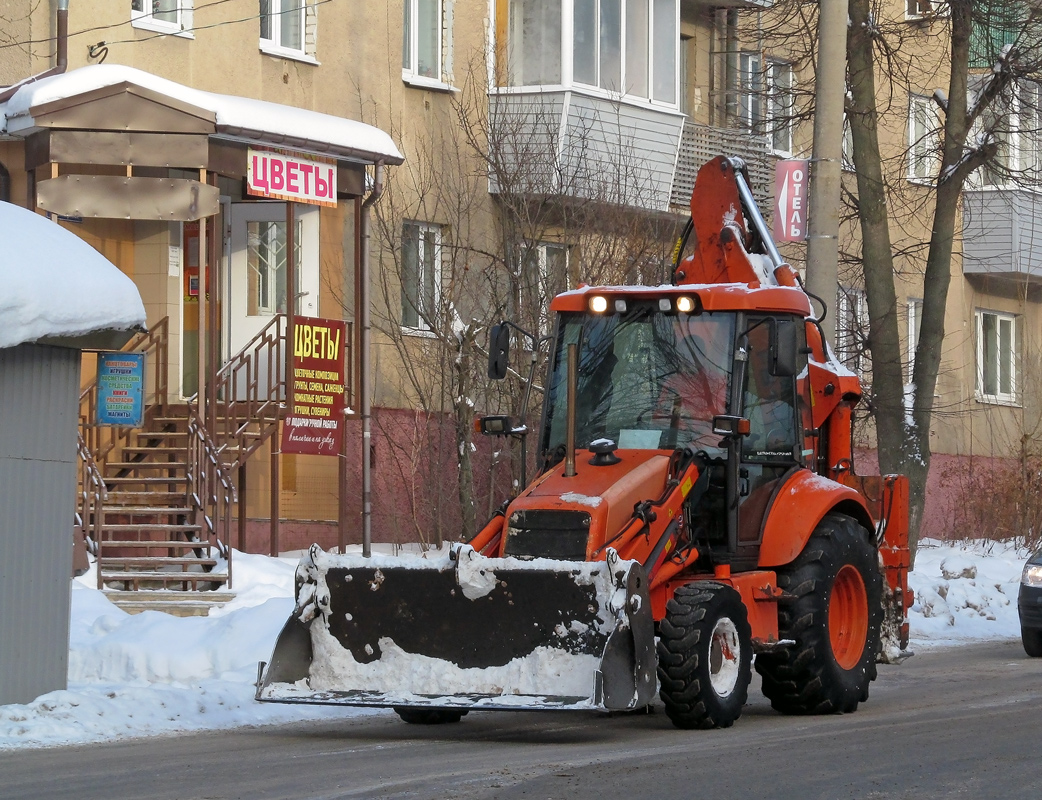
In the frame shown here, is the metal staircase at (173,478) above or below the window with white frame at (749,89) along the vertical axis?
below

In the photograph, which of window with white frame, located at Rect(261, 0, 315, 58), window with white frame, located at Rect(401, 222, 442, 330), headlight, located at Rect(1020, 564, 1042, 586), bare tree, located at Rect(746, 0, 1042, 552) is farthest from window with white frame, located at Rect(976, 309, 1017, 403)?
headlight, located at Rect(1020, 564, 1042, 586)

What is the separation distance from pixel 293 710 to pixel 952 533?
67.7 feet

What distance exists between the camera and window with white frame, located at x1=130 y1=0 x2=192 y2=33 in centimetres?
2039

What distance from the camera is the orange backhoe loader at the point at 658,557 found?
9719 millimetres

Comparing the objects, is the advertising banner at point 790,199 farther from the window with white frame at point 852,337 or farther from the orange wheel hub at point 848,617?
the window with white frame at point 852,337

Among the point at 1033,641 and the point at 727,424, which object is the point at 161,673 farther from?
the point at 1033,641

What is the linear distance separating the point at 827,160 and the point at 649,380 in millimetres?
5095

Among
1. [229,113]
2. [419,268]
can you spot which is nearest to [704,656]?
[229,113]

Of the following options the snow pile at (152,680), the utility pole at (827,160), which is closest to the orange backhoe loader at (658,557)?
the snow pile at (152,680)

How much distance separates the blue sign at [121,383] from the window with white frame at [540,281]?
9493 millimetres

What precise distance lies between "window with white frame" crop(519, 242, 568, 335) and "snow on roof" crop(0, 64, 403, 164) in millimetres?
2371

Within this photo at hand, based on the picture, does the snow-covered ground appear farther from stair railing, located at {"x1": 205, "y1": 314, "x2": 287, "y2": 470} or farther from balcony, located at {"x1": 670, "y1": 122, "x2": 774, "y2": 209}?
balcony, located at {"x1": 670, "y1": 122, "x2": 774, "y2": 209}

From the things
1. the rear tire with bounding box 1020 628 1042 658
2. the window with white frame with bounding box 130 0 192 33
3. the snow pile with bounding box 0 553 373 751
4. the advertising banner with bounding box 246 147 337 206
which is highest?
the window with white frame with bounding box 130 0 192 33

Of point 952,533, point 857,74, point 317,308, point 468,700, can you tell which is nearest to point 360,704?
point 468,700
